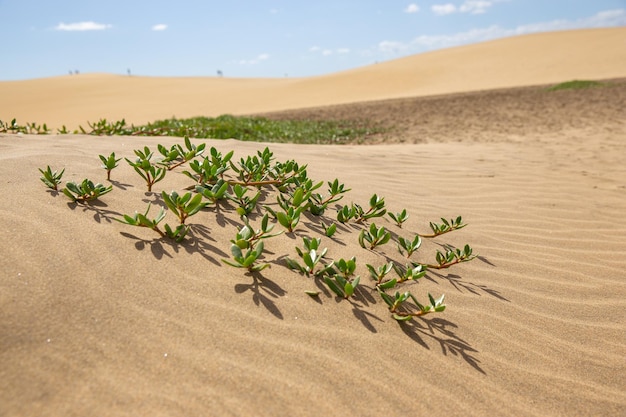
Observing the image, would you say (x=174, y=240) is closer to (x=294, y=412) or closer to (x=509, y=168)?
(x=294, y=412)

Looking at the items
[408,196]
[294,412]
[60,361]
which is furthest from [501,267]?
[60,361]

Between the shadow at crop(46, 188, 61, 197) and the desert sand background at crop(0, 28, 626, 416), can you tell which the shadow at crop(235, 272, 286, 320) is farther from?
the shadow at crop(46, 188, 61, 197)

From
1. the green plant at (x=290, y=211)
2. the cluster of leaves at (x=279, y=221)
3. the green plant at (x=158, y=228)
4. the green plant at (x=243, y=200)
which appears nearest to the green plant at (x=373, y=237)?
the cluster of leaves at (x=279, y=221)

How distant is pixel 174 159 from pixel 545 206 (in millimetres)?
3456

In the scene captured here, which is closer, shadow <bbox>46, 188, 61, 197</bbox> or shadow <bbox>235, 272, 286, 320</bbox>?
shadow <bbox>235, 272, 286, 320</bbox>

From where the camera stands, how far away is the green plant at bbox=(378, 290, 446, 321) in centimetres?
201

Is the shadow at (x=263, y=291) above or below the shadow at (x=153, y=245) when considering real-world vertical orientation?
below

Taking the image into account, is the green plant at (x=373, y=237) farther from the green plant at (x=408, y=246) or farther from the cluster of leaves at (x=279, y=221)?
the green plant at (x=408, y=246)

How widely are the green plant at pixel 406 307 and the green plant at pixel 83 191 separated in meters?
1.66

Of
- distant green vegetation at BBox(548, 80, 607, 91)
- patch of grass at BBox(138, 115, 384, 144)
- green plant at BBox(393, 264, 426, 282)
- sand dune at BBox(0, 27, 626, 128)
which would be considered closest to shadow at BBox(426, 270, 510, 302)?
green plant at BBox(393, 264, 426, 282)

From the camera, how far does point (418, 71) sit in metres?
35.1

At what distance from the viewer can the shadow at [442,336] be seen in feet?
6.35

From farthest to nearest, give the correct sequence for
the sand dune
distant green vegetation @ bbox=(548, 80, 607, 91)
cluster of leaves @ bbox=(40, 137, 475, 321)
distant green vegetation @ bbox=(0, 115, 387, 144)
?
the sand dune < distant green vegetation @ bbox=(548, 80, 607, 91) < distant green vegetation @ bbox=(0, 115, 387, 144) < cluster of leaves @ bbox=(40, 137, 475, 321)

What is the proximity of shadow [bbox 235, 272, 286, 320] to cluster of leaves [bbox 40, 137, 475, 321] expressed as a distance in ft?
0.19
